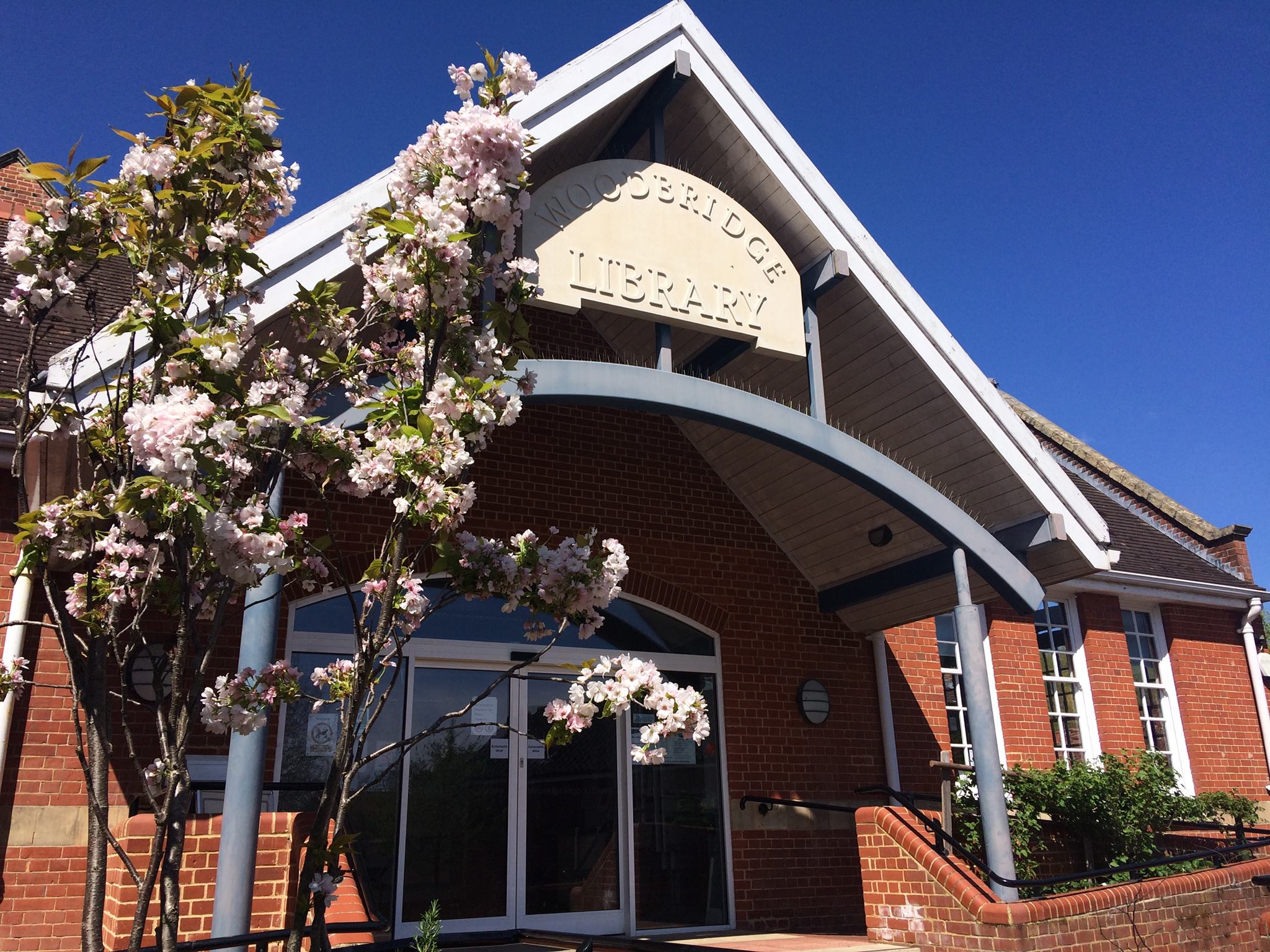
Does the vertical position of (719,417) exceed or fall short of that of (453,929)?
it exceeds it

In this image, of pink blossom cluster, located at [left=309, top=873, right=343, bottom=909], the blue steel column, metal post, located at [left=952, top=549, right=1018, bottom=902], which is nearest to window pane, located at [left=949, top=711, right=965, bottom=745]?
metal post, located at [left=952, top=549, right=1018, bottom=902]

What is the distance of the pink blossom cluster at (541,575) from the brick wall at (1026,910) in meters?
4.84

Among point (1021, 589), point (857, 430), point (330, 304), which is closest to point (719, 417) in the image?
point (857, 430)

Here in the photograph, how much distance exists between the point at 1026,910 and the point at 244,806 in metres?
4.97

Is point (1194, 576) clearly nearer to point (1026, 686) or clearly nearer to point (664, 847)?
point (1026, 686)

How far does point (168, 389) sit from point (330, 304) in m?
0.66

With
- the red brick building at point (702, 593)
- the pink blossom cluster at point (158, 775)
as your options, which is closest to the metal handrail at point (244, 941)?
the pink blossom cluster at point (158, 775)

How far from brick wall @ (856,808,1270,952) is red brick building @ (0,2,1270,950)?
3 cm

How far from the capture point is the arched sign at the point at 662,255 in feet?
21.6

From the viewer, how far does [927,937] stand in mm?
7262

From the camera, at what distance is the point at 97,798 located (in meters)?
2.54

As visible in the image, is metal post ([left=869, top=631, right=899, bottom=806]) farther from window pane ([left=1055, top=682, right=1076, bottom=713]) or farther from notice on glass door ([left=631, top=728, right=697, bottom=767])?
window pane ([left=1055, top=682, right=1076, bottom=713])

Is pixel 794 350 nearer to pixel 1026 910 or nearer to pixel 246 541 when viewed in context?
pixel 1026 910

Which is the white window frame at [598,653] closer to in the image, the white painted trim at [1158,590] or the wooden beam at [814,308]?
the wooden beam at [814,308]
